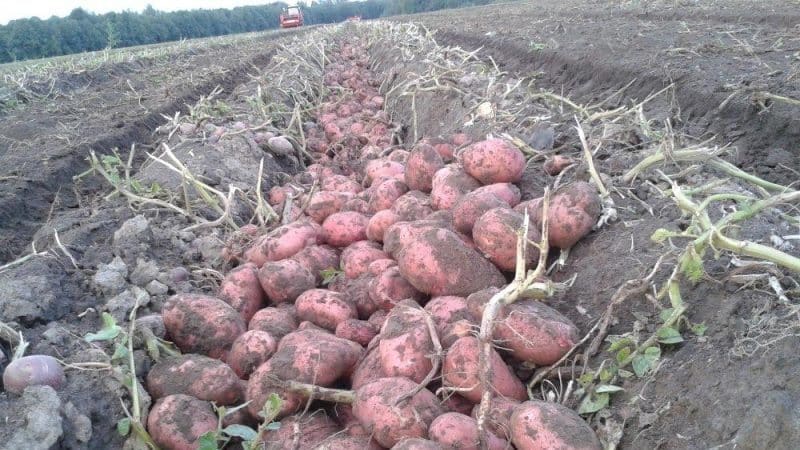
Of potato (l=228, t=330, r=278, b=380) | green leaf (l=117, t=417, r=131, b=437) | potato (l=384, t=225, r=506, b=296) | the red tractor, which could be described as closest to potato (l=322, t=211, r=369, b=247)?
potato (l=384, t=225, r=506, b=296)

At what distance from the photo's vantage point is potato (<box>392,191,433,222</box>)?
2547 mm

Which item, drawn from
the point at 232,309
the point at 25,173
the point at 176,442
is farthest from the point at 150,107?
the point at 176,442

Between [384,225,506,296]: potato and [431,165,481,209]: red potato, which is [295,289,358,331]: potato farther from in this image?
[431,165,481,209]: red potato

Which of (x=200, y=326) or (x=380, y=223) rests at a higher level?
(x=380, y=223)

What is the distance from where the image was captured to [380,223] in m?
2.53

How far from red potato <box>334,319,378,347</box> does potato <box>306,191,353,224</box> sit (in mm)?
957

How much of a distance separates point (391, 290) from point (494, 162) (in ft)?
2.59

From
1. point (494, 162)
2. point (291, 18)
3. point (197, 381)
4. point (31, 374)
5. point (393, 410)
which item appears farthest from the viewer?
point (291, 18)

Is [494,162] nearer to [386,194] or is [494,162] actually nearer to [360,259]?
[386,194]

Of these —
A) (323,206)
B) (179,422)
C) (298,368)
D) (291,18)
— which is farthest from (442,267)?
(291,18)

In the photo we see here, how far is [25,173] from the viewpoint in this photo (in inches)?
175

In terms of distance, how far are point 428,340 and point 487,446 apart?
410mm

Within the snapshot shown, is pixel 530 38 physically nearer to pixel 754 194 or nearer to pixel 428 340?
pixel 754 194

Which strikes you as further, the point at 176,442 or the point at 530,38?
the point at 530,38
